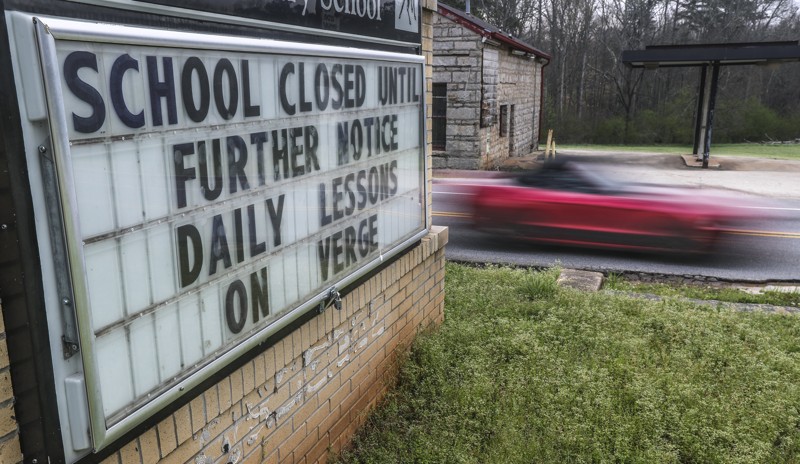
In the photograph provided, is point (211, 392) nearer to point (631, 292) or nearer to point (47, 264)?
point (47, 264)

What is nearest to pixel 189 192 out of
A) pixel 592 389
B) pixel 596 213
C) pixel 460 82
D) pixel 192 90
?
pixel 192 90

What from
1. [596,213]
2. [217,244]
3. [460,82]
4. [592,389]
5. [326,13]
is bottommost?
[592,389]

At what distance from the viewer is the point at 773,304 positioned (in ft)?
25.1

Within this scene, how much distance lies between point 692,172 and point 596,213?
1397cm

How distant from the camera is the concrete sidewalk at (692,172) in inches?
708

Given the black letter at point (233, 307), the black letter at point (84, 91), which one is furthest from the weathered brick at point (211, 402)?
the black letter at point (84, 91)

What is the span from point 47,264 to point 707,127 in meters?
25.6

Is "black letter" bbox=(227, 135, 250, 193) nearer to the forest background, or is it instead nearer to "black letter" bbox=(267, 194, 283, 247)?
"black letter" bbox=(267, 194, 283, 247)

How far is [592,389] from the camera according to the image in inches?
189

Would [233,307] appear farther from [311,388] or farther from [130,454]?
[311,388]

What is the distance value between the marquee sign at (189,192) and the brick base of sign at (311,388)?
0.21 metres

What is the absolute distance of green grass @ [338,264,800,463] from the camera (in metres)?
4.12

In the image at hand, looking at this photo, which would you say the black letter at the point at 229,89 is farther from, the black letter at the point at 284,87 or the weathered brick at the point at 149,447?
the weathered brick at the point at 149,447

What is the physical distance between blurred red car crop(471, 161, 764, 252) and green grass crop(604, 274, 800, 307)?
54.9 inches
